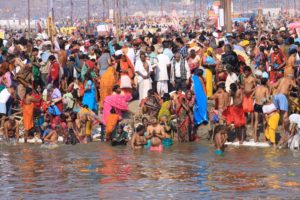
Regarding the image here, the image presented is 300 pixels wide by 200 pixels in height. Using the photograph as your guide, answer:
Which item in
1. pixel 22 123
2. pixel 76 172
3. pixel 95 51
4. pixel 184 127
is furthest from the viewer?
pixel 95 51

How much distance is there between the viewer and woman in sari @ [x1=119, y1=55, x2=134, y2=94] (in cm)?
2259

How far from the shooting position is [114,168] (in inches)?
726

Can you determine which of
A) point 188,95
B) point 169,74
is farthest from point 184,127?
point 169,74

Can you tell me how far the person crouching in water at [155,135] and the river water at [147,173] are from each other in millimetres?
171

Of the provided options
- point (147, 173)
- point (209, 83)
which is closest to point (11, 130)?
point (209, 83)

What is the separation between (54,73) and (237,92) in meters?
4.88

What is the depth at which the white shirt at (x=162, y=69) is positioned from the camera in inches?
894

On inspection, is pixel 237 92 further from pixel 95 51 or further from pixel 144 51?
pixel 95 51

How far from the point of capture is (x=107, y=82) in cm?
2281

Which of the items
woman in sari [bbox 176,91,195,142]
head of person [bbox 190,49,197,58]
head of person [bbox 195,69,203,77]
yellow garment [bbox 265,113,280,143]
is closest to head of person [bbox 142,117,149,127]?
woman in sari [bbox 176,91,195,142]

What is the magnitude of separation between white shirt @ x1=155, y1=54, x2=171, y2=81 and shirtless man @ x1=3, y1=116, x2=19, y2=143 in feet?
10.3

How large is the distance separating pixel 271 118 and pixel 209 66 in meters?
3.22

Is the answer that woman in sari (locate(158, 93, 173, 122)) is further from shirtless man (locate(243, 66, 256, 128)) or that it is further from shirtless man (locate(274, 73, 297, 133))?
shirtless man (locate(274, 73, 297, 133))

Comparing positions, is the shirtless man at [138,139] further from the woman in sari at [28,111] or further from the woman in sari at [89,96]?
the woman in sari at [28,111]
